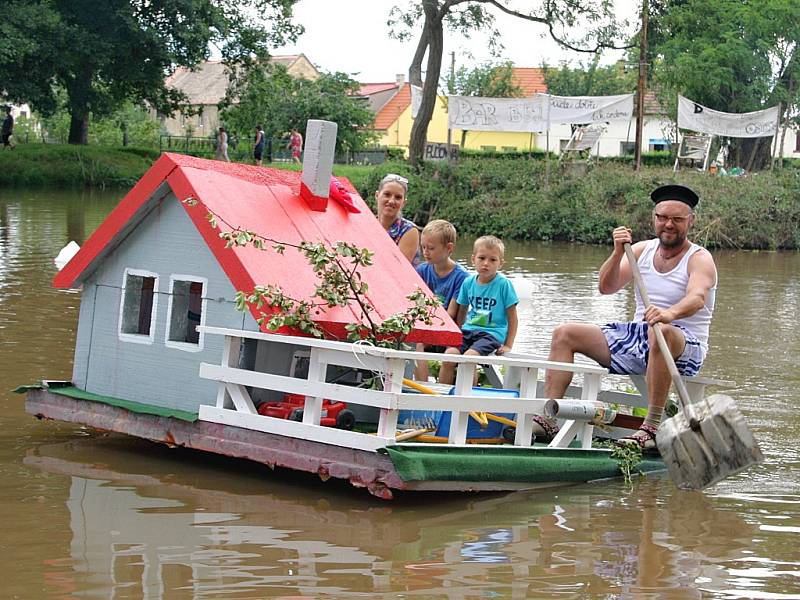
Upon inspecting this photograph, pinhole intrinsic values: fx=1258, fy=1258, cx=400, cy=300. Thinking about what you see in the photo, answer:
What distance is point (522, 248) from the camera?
26797mm

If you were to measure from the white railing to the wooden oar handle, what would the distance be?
1.34 feet

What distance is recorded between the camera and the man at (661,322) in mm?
7629

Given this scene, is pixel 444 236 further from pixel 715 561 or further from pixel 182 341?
pixel 715 561

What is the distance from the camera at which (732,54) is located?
3525 cm

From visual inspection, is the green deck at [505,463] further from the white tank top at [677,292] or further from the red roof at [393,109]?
the red roof at [393,109]

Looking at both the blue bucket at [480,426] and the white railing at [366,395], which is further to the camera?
the blue bucket at [480,426]

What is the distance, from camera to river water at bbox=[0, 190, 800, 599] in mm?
5598

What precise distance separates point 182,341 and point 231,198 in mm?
948

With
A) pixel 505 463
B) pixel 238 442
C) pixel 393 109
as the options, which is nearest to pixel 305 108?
pixel 393 109

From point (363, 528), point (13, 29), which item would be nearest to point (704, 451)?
point (363, 528)

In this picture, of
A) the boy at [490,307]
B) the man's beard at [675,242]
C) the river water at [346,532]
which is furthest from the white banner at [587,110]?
the man's beard at [675,242]

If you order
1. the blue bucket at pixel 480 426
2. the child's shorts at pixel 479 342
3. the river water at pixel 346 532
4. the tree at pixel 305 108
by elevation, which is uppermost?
the tree at pixel 305 108

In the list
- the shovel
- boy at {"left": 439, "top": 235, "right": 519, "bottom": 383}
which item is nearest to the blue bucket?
boy at {"left": 439, "top": 235, "right": 519, "bottom": 383}

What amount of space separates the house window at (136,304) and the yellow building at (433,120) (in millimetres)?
65177
